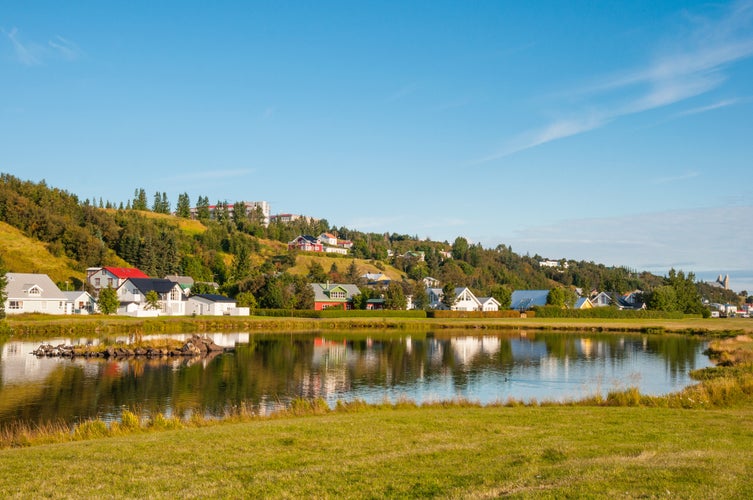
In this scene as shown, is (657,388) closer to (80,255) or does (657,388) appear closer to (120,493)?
(120,493)

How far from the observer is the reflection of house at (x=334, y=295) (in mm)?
113875

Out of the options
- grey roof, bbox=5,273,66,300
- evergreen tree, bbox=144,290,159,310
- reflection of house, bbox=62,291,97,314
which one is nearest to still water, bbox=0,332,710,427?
grey roof, bbox=5,273,66,300

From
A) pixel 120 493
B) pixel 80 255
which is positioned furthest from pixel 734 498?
pixel 80 255

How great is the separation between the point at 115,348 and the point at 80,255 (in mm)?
71070

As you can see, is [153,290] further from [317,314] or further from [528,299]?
[528,299]

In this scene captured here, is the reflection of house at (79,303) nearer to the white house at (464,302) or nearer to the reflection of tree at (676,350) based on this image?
the white house at (464,302)

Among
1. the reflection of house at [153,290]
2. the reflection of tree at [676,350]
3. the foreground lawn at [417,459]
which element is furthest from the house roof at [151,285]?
the foreground lawn at [417,459]

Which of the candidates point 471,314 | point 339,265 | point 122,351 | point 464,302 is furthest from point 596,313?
point 122,351

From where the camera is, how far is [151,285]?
303 feet

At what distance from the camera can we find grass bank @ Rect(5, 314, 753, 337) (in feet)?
211

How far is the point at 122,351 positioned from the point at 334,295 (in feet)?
235

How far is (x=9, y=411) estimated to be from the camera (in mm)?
25953

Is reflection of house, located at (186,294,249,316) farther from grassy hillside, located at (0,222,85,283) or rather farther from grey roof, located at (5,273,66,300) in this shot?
grassy hillside, located at (0,222,85,283)

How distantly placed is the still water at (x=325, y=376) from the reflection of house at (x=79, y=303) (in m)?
30.7
